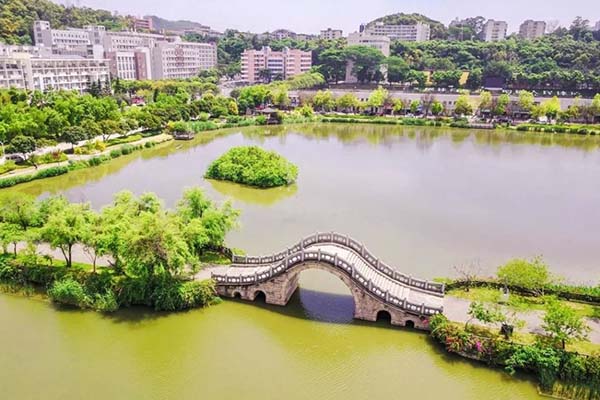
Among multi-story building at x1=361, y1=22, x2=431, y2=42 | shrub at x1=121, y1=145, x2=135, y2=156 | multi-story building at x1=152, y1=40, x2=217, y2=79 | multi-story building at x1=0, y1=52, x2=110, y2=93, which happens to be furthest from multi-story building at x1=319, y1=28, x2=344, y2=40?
shrub at x1=121, y1=145, x2=135, y2=156

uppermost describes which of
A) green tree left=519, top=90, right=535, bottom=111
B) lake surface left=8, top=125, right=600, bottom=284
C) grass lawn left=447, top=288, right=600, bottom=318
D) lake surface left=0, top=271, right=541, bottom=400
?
green tree left=519, top=90, right=535, bottom=111

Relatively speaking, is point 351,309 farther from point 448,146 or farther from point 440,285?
point 448,146

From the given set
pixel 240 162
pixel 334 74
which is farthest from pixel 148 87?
pixel 240 162

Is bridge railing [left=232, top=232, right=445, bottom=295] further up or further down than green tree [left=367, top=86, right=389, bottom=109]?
further down

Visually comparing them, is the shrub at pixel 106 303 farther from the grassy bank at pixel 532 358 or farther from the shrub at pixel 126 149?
the shrub at pixel 126 149

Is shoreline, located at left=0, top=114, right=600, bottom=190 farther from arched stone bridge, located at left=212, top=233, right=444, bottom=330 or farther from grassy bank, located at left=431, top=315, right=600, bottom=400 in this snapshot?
grassy bank, located at left=431, top=315, right=600, bottom=400
